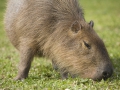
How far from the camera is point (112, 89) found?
15.9 ft

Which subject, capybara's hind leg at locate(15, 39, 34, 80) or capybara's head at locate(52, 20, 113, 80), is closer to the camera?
capybara's head at locate(52, 20, 113, 80)

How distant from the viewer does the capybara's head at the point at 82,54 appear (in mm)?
4870

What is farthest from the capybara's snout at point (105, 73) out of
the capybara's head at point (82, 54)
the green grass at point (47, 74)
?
the green grass at point (47, 74)

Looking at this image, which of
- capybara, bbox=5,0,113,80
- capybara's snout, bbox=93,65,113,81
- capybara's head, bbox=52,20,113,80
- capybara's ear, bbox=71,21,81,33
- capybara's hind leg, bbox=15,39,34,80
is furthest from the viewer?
capybara's hind leg, bbox=15,39,34,80

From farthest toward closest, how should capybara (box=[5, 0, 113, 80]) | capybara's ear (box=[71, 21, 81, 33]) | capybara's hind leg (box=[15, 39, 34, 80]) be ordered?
capybara's hind leg (box=[15, 39, 34, 80]) → capybara's ear (box=[71, 21, 81, 33]) → capybara (box=[5, 0, 113, 80])

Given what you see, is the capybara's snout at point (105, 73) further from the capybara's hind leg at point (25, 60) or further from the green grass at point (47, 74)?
the capybara's hind leg at point (25, 60)

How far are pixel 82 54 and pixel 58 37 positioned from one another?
643mm

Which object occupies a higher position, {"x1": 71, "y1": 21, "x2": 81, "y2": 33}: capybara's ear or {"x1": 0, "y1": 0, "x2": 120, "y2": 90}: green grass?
{"x1": 71, "y1": 21, "x2": 81, "y2": 33}: capybara's ear

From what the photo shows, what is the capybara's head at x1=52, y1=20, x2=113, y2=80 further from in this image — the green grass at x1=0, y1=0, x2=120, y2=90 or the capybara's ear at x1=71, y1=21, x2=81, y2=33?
the green grass at x1=0, y1=0, x2=120, y2=90

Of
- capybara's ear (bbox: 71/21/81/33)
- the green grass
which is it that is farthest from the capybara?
the green grass

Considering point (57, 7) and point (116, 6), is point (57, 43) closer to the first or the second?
point (57, 7)

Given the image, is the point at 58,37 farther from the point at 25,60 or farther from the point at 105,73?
the point at 105,73

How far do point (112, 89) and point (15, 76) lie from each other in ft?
6.72

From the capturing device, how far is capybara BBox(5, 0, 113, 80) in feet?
16.7
